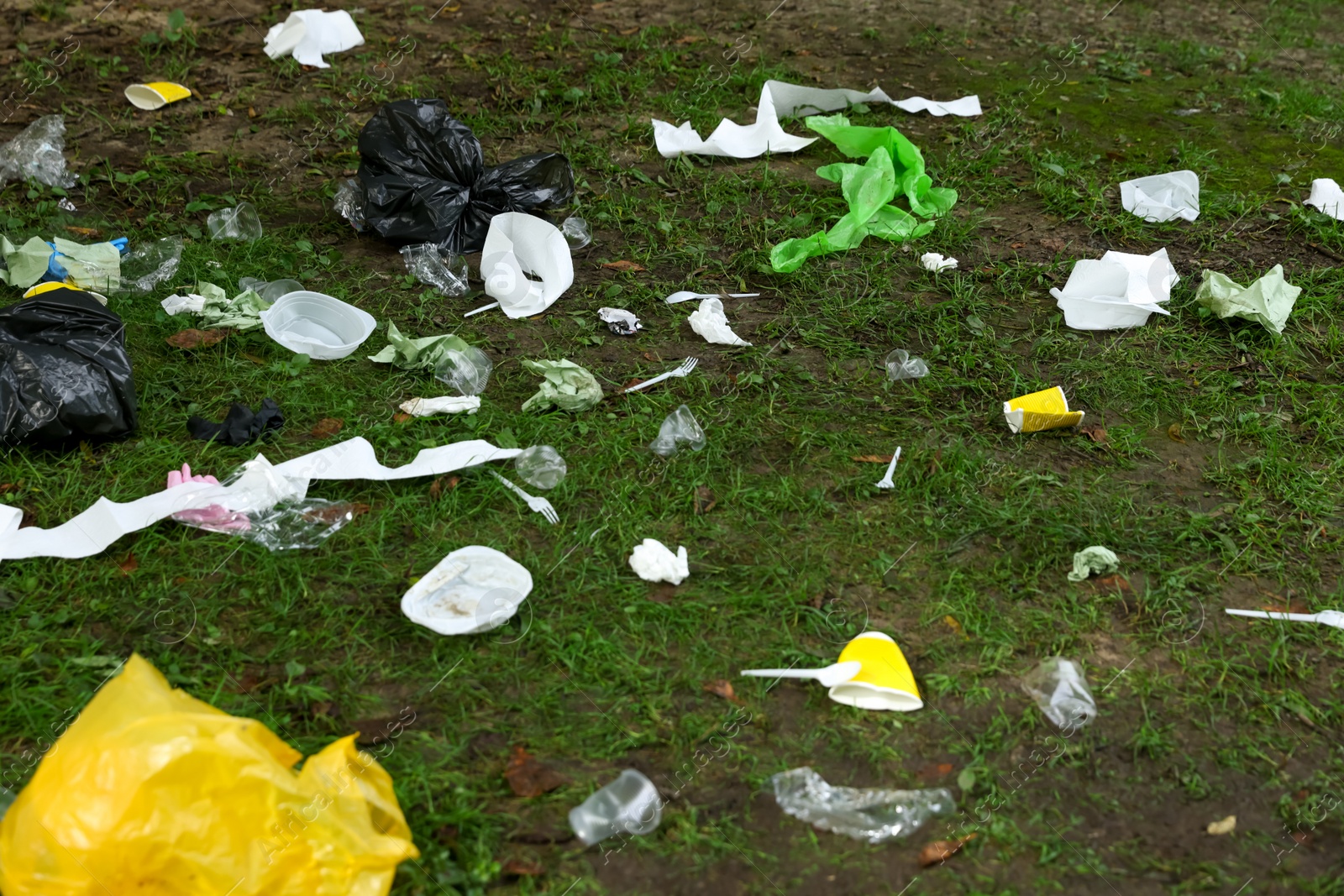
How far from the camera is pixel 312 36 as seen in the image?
5219 millimetres

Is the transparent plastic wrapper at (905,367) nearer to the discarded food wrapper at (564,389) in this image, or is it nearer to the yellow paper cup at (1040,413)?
the yellow paper cup at (1040,413)

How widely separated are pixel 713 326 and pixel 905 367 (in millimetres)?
632

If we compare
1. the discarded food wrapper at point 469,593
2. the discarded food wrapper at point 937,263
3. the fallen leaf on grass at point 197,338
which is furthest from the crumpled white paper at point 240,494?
the discarded food wrapper at point 937,263

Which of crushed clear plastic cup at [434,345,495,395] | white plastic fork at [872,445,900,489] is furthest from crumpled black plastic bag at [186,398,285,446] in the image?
white plastic fork at [872,445,900,489]

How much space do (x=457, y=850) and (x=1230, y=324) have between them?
3081 mm

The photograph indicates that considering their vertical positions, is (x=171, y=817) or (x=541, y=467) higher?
(x=171, y=817)

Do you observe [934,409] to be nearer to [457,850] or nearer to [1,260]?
[457,850]

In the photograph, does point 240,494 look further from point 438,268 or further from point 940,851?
point 940,851

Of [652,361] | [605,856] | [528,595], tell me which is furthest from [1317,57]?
[605,856]

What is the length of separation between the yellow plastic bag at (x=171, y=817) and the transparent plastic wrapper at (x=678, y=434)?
140 cm

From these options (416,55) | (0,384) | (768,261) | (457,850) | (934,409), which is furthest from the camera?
(416,55)

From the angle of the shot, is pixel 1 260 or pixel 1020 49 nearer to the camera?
pixel 1 260

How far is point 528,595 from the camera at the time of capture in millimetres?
2465

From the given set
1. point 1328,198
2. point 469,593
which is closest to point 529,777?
point 469,593
